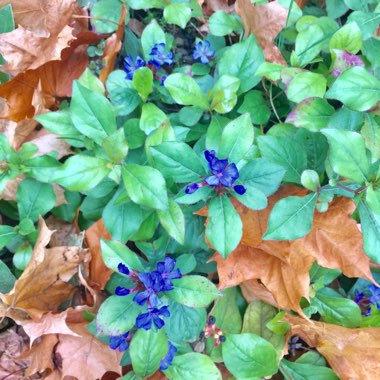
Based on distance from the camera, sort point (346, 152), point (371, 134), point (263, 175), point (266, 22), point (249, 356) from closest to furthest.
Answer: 1. point (346, 152)
2. point (263, 175)
3. point (371, 134)
4. point (249, 356)
5. point (266, 22)

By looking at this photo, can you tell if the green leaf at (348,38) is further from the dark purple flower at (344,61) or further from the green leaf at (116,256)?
the green leaf at (116,256)

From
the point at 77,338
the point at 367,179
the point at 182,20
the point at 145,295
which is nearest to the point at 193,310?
the point at 145,295

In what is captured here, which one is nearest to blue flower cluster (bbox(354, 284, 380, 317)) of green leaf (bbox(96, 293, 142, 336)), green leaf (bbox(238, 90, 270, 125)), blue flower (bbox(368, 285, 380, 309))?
blue flower (bbox(368, 285, 380, 309))

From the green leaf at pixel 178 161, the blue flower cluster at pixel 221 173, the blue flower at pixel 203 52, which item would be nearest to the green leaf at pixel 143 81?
the blue flower at pixel 203 52

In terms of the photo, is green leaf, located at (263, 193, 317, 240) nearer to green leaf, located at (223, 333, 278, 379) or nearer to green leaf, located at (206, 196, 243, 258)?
green leaf, located at (206, 196, 243, 258)

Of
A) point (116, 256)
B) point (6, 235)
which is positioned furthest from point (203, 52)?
point (6, 235)

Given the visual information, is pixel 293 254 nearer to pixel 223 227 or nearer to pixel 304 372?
pixel 223 227
